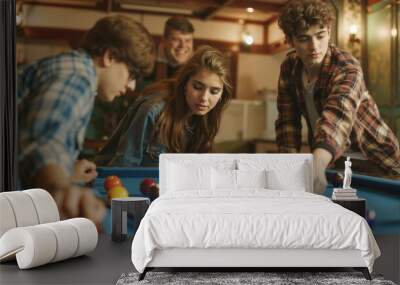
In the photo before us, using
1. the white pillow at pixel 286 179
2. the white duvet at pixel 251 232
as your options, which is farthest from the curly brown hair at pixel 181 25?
the white duvet at pixel 251 232

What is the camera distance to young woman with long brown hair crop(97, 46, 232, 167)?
6.73 meters

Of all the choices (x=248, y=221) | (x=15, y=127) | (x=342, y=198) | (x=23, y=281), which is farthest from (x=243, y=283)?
(x=15, y=127)

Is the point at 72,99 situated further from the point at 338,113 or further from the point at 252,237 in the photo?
the point at 252,237

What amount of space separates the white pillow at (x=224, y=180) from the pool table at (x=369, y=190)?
1.13 meters

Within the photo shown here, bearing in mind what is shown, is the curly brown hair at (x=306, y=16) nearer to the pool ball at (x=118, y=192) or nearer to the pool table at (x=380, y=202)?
the pool table at (x=380, y=202)

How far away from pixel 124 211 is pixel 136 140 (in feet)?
3.77

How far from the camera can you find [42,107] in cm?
672

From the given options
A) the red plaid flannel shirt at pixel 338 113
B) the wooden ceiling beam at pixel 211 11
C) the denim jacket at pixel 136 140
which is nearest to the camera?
the red plaid flannel shirt at pixel 338 113

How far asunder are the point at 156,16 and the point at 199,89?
3.41ft

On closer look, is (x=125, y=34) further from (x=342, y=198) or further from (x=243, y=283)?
(x=243, y=283)

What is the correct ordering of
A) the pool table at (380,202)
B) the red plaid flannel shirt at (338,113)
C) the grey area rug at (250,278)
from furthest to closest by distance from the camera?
the red plaid flannel shirt at (338,113), the pool table at (380,202), the grey area rug at (250,278)

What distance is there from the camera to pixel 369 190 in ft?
21.5

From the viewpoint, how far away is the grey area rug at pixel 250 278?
13.7ft

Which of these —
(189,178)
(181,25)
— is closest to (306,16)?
(181,25)
